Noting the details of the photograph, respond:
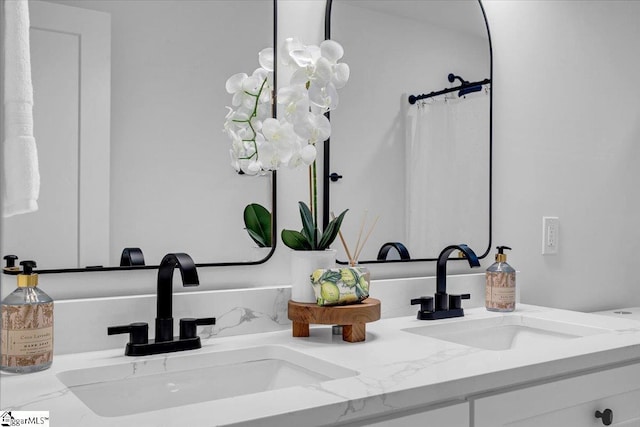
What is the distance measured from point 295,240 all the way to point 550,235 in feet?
3.47

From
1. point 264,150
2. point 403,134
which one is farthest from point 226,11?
point 403,134

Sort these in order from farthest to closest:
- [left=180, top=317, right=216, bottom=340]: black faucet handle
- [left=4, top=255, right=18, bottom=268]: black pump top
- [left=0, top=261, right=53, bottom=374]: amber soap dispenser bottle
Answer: [left=180, top=317, right=216, bottom=340]: black faucet handle < [left=4, top=255, right=18, bottom=268]: black pump top < [left=0, top=261, right=53, bottom=374]: amber soap dispenser bottle

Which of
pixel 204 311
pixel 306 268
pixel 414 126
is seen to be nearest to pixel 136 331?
pixel 204 311

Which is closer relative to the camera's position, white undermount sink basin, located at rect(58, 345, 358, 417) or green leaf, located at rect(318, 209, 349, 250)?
white undermount sink basin, located at rect(58, 345, 358, 417)

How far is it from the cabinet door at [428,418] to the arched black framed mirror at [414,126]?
0.63m

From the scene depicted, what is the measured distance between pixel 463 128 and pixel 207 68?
0.84m

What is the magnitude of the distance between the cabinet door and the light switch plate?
1.13 meters

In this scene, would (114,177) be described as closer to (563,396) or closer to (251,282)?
(251,282)

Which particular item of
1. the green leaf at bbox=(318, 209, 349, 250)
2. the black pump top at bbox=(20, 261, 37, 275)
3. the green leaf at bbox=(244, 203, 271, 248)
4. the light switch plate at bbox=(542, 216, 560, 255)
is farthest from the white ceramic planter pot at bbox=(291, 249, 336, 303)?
the light switch plate at bbox=(542, 216, 560, 255)

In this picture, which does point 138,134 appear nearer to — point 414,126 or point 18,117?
point 18,117

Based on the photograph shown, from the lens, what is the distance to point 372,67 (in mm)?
1609

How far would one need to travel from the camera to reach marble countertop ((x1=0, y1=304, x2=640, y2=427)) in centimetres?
79

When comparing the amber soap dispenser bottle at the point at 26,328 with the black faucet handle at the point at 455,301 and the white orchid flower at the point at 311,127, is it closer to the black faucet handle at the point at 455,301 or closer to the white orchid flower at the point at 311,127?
the white orchid flower at the point at 311,127

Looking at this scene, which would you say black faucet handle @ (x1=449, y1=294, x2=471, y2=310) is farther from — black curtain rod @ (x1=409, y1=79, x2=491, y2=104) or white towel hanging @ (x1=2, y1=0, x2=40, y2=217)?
white towel hanging @ (x1=2, y1=0, x2=40, y2=217)
